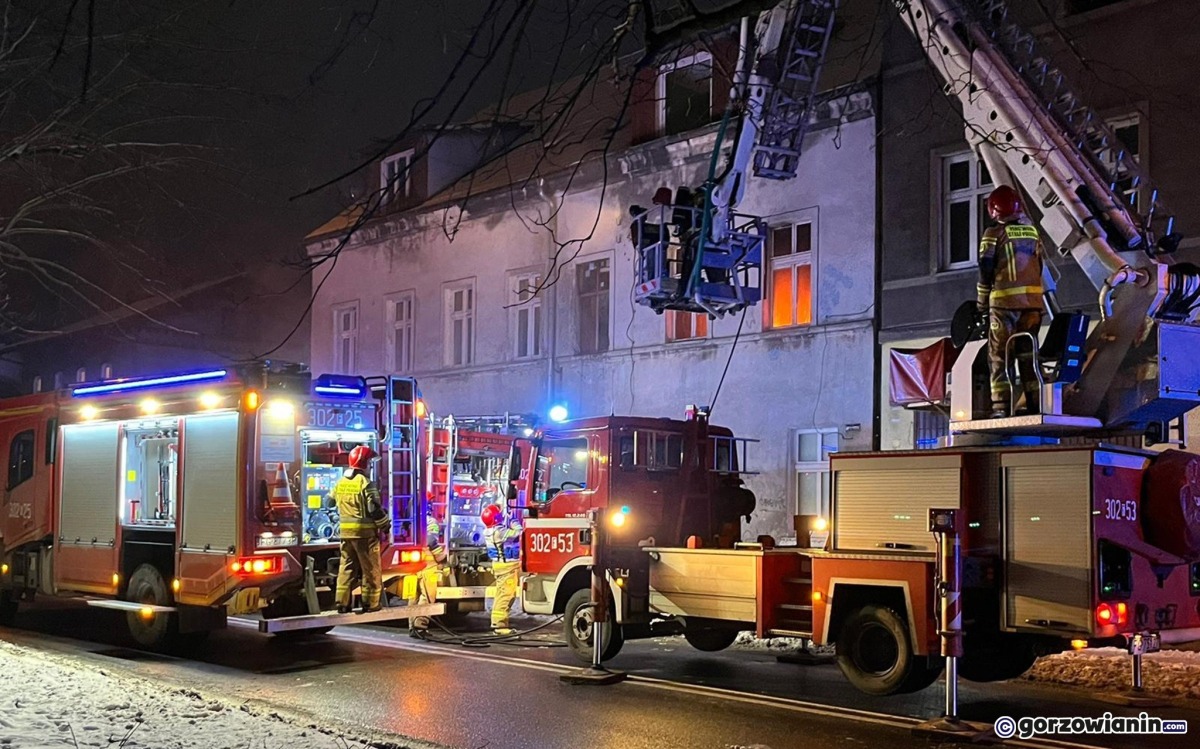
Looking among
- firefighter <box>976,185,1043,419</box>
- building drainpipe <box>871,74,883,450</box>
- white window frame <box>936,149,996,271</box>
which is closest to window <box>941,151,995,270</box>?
white window frame <box>936,149,996,271</box>

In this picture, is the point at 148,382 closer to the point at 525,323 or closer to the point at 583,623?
the point at 583,623

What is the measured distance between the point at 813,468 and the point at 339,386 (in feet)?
27.9

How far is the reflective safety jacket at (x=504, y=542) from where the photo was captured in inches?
544

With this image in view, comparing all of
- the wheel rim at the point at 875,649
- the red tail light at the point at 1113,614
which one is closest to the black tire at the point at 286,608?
the wheel rim at the point at 875,649

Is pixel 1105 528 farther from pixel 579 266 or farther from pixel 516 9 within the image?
pixel 579 266

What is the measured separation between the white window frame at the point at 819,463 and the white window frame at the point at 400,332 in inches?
418

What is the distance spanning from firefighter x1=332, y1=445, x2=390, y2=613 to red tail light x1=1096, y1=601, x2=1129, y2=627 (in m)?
6.84

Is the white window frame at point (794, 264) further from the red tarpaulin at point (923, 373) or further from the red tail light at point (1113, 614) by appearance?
the red tail light at point (1113, 614)

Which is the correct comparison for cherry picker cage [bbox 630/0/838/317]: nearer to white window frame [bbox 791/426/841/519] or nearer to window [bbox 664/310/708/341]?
white window frame [bbox 791/426/841/519]

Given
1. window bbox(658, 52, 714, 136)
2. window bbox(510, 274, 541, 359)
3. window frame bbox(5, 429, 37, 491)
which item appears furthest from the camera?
window bbox(510, 274, 541, 359)

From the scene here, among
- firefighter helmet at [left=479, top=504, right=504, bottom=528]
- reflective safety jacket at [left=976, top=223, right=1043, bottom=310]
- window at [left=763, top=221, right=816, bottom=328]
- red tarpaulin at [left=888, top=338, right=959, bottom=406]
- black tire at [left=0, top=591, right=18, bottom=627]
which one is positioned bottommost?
black tire at [left=0, top=591, right=18, bottom=627]

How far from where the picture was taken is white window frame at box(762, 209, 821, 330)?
1862cm

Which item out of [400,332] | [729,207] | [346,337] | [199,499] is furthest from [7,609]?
[346,337]

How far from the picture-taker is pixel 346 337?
1123 inches
